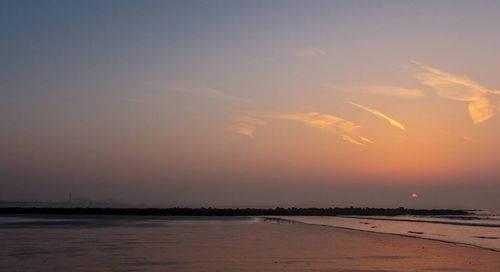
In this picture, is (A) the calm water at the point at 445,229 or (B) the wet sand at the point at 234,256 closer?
(B) the wet sand at the point at 234,256

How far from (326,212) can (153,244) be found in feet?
349

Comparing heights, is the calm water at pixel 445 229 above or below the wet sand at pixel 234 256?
above

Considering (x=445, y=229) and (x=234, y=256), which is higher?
(x=445, y=229)

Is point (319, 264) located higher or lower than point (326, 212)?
lower

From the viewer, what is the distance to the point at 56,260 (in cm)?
2480

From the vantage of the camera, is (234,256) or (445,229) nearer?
(234,256)

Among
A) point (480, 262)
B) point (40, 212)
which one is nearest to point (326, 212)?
point (40, 212)

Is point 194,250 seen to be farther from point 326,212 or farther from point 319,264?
point 326,212

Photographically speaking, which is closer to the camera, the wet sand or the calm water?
the wet sand

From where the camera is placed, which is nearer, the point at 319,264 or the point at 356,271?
the point at 356,271

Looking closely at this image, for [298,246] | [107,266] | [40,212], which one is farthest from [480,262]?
[40,212]

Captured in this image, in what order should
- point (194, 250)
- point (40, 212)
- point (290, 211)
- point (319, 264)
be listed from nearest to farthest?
point (319, 264)
point (194, 250)
point (40, 212)
point (290, 211)

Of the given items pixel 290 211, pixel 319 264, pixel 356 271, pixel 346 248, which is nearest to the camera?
pixel 356 271

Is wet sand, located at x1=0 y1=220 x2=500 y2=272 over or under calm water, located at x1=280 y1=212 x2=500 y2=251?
under
